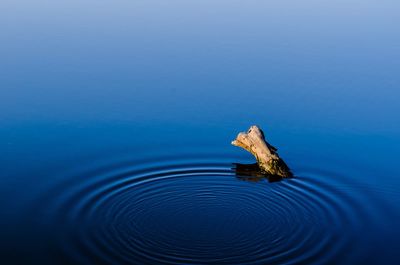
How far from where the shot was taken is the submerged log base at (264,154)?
2018cm

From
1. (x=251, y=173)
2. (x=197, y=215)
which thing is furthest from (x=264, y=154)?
(x=197, y=215)

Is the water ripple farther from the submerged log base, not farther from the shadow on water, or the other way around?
the submerged log base

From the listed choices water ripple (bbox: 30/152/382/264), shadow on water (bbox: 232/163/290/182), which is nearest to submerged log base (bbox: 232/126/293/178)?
shadow on water (bbox: 232/163/290/182)

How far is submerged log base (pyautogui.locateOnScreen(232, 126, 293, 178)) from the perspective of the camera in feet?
66.2

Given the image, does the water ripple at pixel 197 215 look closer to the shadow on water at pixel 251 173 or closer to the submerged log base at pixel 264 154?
the shadow on water at pixel 251 173

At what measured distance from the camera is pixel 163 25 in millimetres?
41250

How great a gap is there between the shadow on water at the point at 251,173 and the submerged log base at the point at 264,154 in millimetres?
167

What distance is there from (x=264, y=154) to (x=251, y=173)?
3.12 feet

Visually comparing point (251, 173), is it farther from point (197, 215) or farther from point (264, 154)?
point (197, 215)

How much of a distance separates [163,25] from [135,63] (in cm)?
893

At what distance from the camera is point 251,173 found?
20719mm

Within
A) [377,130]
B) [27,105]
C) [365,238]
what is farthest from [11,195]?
[377,130]

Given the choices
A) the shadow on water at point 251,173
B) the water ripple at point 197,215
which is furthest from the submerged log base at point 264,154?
the water ripple at point 197,215

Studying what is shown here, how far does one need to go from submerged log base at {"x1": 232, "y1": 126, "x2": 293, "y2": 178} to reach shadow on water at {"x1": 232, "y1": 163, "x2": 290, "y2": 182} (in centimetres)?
17
